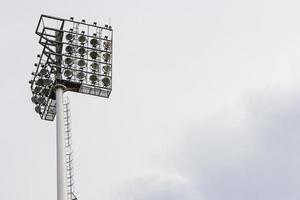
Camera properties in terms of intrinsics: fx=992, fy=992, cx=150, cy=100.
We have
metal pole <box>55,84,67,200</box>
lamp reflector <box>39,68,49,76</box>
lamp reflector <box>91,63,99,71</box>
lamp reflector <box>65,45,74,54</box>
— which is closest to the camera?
metal pole <box>55,84,67,200</box>

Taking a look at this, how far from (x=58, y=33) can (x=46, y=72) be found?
132 inches

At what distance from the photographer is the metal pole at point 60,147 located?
217 ft

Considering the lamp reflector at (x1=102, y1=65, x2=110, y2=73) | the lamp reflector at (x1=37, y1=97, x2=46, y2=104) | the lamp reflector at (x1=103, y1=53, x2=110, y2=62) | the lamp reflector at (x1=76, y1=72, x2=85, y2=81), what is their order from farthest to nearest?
1. the lamp reflector at (x1=103, y1=53, x2=110, y2=62)
2. the lamp reflector at (x1=102, y1=65, x2=110, y2=73)
3. the lamp reflector at (x1=37, y1=97, x2=46, y2=104)
4. the lamp reflector at (x1=76, y1=72, x2=85, y2=81)

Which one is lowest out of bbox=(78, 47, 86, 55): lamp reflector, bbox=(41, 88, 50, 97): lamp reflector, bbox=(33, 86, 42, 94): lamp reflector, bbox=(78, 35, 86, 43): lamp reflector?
bbox=(41, 88, 50, 97): lamp reflector

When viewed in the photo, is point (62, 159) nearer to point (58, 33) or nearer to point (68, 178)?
point (68, 178)

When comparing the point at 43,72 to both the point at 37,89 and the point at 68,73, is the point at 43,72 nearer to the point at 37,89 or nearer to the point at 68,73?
the point at 37,89

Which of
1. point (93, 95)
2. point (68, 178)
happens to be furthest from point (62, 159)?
point (93, 95)

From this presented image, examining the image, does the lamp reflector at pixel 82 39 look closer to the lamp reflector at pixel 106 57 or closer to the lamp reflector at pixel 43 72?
the lamp reflector at pixel 106 57

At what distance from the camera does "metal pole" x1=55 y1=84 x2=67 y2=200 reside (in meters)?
66.0

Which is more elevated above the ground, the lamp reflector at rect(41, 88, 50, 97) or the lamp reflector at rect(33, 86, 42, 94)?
the lamp reflector at rect(33, 86, 42, 94)

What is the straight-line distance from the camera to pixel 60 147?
225 ft

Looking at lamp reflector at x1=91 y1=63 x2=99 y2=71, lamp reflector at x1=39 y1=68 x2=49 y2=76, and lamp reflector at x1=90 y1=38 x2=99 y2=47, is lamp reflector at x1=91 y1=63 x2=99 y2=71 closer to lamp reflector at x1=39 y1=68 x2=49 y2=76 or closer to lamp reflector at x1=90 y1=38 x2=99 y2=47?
lamp reflector at x1=90 y1=38 x2=99 y2=47

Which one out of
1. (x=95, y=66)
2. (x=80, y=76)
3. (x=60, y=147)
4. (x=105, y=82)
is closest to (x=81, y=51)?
(x=95, y=66)

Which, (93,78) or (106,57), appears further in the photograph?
(106,57)
